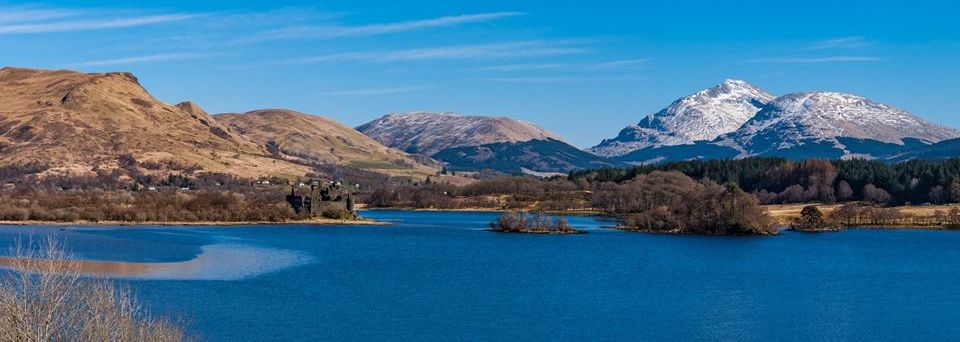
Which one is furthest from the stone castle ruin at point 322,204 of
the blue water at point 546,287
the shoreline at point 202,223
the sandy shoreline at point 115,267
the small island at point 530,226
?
the sandy shoreline at point 115,267

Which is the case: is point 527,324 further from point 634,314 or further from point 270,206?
point 270,206

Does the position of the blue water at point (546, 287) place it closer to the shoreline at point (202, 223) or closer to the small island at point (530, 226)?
the small island at point (530, 226)

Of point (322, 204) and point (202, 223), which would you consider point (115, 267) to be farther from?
point (322, 204)

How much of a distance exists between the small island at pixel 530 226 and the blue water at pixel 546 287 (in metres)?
14.7

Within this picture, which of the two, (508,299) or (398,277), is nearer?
(508,299)

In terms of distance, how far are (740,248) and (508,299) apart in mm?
62146

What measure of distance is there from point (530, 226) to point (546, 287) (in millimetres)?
81354

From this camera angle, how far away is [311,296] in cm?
7431

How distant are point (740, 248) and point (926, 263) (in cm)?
2439

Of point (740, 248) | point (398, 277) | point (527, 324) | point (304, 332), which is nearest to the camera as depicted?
point (304, 332)

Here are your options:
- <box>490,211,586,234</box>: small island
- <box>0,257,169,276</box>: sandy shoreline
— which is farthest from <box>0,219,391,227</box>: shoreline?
<box>0,257,169,276</box>: sandy shoreline

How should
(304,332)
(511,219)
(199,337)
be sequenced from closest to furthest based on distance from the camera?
(199,337), (304,332), (511,219)

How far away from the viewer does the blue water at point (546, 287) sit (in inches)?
2435

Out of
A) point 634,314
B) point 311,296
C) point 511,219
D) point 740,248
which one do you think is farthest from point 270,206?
point 634,314
